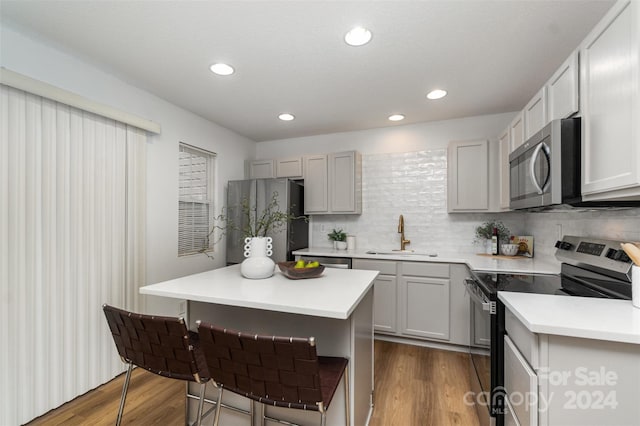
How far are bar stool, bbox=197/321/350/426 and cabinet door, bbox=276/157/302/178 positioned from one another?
2.88 metres

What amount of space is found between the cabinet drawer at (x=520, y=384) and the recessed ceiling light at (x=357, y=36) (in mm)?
1840

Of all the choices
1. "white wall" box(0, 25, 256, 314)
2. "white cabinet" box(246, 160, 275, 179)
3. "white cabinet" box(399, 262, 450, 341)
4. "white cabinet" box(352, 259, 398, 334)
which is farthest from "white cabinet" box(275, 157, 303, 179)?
"white cabinet" box(399, 262, 450, 341)

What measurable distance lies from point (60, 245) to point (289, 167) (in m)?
2.46

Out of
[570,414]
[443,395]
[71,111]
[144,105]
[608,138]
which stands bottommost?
[443,395]

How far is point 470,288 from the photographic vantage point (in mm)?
1934

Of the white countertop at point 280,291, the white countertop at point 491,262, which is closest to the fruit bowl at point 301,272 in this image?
the white countertop at point 280,291

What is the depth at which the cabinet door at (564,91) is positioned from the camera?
1.54 meters

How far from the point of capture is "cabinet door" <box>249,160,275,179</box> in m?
3.98

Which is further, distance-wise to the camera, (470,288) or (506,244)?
(506,244)

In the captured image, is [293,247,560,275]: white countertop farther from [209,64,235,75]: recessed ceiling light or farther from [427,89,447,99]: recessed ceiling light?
[209,64,235,75]: recessed ceiling light

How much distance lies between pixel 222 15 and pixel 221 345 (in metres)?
1.70

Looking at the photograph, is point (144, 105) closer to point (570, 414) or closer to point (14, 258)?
point (14, 258)

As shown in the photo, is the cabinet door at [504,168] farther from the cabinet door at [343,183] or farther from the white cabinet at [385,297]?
the cabinet door at [343,183]

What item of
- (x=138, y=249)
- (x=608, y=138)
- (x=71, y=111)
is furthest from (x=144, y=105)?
(x=608, y=138)
